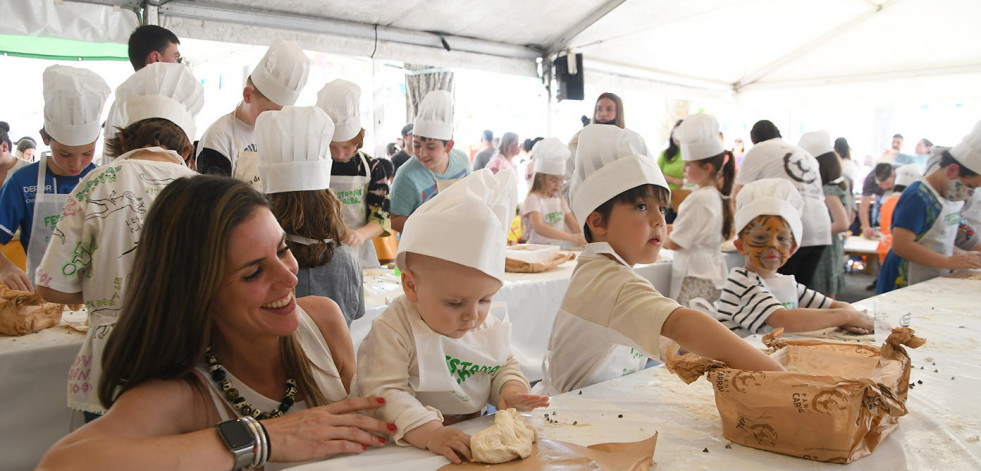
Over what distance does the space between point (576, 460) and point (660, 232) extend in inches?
37.4

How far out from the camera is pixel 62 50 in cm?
562

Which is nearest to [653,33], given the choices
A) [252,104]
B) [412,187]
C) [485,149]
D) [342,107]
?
[485,149]

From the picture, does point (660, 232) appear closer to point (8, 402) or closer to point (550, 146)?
point (8, 402)

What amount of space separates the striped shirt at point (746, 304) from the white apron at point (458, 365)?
4.30 ft

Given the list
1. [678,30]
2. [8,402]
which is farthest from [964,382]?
[678,30]

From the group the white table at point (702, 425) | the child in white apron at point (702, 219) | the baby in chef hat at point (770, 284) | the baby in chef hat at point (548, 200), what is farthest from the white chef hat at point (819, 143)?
the white table at point (702, 425)

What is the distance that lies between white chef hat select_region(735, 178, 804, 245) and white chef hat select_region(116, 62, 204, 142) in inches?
92.4

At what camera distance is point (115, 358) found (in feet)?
3.85

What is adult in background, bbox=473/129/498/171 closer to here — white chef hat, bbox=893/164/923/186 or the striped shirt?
white chef hat, bbox=893/164/923/186

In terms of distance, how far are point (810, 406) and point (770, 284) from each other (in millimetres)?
1565

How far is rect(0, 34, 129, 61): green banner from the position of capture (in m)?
5.43

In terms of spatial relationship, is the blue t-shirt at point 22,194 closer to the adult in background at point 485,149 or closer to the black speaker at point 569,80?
the black speaker at point 569,80

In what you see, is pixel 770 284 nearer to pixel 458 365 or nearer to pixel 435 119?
pixel 458 365

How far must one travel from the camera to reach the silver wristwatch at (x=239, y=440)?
1.14 metres
